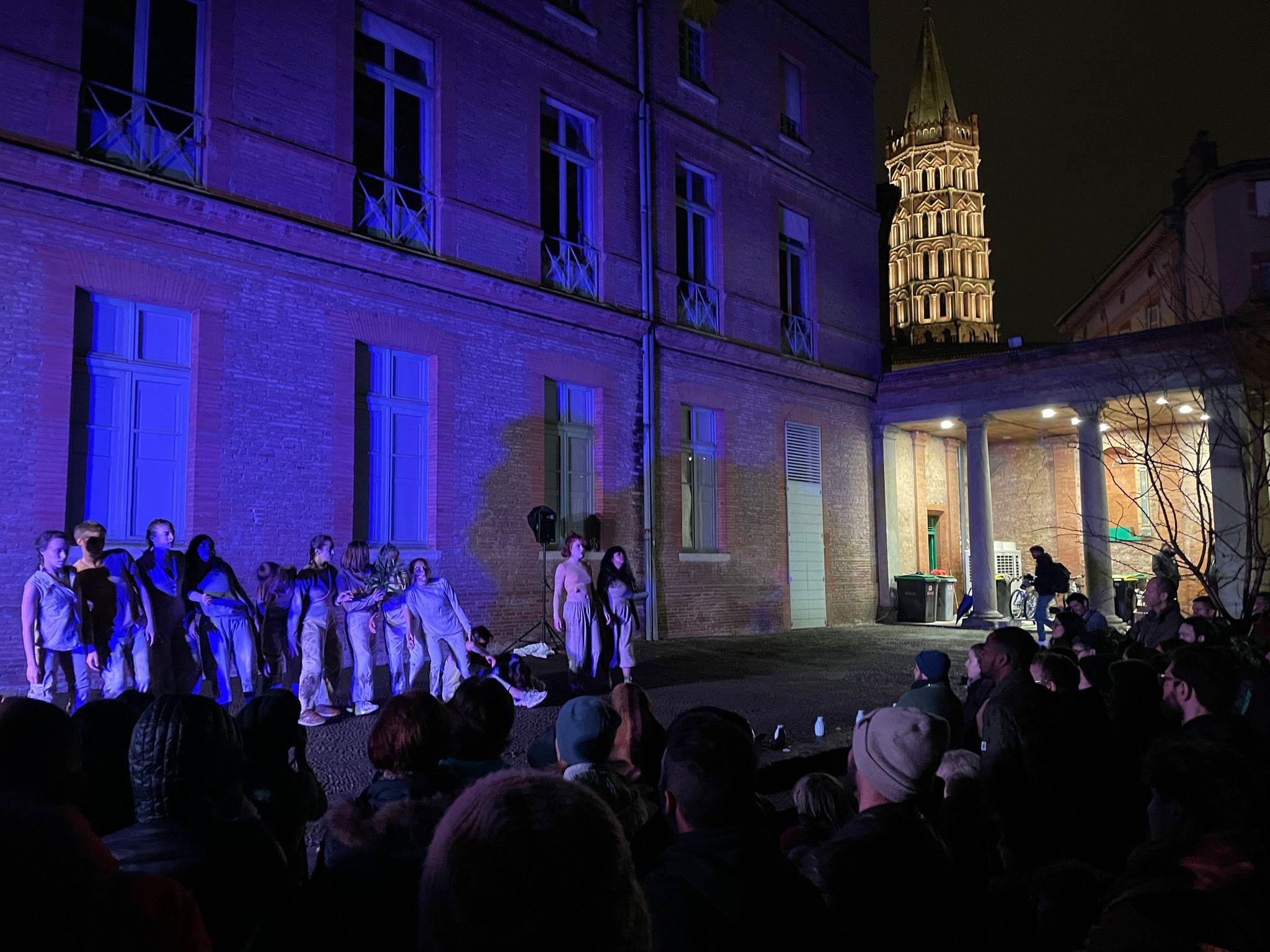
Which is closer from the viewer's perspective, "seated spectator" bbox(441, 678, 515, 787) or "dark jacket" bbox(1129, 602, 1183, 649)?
"seated spectator" bbox(441, 678, 515, 787)

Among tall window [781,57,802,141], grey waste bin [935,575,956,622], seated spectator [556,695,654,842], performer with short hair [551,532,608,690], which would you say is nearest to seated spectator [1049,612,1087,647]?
performer with short hair [551,532,608,690]

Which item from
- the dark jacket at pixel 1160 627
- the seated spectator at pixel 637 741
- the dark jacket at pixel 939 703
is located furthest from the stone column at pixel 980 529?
the seated spectator at pixel 637 741

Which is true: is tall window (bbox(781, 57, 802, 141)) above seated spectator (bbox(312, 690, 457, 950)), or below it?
above

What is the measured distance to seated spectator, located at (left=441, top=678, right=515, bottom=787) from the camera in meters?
2.90

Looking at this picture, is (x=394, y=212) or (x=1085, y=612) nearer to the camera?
(x=1085, y=612)

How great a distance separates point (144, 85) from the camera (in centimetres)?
1038

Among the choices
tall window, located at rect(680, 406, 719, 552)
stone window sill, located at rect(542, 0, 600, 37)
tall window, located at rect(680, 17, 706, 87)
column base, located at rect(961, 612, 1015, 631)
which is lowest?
column base, located at rect(961, 612, 1015, 631)

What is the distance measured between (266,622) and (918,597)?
14.9 metres

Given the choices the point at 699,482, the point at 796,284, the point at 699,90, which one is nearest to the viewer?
the point at 699,482

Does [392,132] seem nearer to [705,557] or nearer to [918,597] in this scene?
[705,557]

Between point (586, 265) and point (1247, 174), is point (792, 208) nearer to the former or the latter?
point (586, 265)

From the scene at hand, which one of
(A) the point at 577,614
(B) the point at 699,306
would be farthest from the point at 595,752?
(B) the point at 699,306

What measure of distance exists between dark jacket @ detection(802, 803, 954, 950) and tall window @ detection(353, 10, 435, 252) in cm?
1146

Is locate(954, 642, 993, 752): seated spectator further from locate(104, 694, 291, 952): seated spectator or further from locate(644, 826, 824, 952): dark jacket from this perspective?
locate(104, 694, 291, 952): seated spectator
